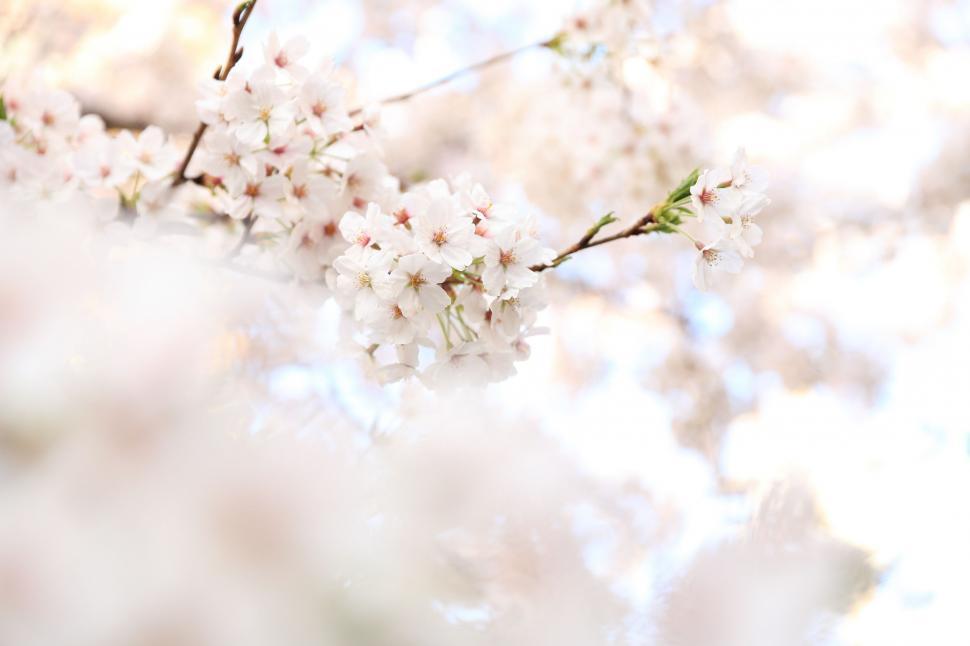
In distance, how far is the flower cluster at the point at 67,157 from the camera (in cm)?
58

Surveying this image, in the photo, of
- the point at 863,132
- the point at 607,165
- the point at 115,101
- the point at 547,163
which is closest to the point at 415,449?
the point at 607,165

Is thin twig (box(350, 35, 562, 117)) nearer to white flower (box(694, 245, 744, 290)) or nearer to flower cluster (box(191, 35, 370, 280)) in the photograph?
flower cluster (box(191, 35, 370, 280))

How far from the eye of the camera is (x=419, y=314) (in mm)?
444

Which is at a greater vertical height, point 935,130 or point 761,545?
point 935,130

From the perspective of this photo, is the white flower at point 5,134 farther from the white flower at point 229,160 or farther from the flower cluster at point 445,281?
the flower cluster at point 445,281

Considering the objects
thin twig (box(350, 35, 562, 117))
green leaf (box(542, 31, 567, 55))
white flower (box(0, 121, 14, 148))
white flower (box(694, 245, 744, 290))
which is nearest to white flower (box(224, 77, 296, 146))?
thin twig (box(350, 35, 562, 117))

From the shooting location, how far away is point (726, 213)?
45 cm

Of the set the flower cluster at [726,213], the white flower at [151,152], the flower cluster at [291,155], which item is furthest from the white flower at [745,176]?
the white flower at [151,152]

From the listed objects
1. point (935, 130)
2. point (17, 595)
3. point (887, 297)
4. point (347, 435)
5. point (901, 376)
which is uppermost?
point (935, 130)

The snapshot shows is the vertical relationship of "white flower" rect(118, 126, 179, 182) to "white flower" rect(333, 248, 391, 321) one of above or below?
above

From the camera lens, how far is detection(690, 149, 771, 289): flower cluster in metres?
0.45

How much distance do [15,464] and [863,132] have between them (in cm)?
287

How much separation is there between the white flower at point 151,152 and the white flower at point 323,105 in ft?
0.52

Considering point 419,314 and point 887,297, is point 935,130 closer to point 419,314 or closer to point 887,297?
point 887,297
